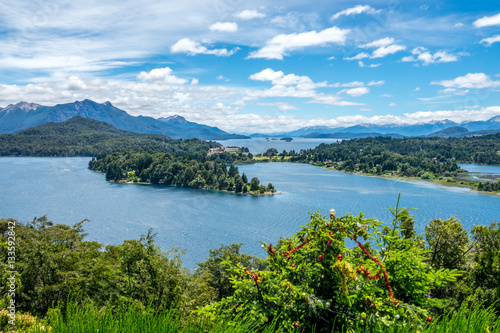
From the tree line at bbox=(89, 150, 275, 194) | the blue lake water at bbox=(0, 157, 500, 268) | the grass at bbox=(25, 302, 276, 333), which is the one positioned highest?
the grass at bbox=(25, 302, 276, 333)

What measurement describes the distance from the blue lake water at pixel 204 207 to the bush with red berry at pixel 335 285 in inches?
1389

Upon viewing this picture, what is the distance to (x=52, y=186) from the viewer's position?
80188 mm

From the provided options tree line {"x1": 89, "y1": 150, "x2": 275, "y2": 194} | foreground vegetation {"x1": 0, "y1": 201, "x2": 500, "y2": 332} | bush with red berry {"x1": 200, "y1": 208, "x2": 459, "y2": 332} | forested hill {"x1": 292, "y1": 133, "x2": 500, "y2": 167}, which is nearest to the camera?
foreground vegetation {"x1": 0, "y1": 201, "x2": 500, "y2": 332}

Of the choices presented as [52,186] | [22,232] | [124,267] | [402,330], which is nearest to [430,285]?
[402,330]

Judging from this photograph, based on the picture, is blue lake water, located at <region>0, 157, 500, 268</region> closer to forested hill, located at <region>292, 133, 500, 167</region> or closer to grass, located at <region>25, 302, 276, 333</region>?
grass, located at <region>25, 302, 276, 333</region>

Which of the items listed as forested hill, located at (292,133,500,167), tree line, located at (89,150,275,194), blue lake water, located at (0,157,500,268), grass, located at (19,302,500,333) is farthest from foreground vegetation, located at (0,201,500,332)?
forested hill, located at (292,133,500,167)

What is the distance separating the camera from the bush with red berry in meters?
2.66

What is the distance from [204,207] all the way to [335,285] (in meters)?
63.9

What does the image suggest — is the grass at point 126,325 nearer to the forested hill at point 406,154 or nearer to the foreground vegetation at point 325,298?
the foreground vegetation at point 325,298

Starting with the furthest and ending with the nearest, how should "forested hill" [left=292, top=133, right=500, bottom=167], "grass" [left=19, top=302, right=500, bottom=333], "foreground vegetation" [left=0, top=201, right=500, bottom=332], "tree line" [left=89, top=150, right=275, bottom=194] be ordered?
"forested hill" [left=292, top=133, right=500, bottom=167] → "tree line" [left=89, top=150, right=275, bottom=194] → "foreground vegetation" [left=0, top=201, right=500, bottom=332] → "grass" [left=19, top=302, right=500, bottom=333]

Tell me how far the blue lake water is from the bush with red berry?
3529cm

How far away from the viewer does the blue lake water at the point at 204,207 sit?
4725 cm

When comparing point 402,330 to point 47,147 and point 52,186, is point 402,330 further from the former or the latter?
point 47,147

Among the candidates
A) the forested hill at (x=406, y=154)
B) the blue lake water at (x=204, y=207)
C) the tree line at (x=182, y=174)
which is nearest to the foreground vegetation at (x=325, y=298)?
the blue lake water at (x=204, y=207)
